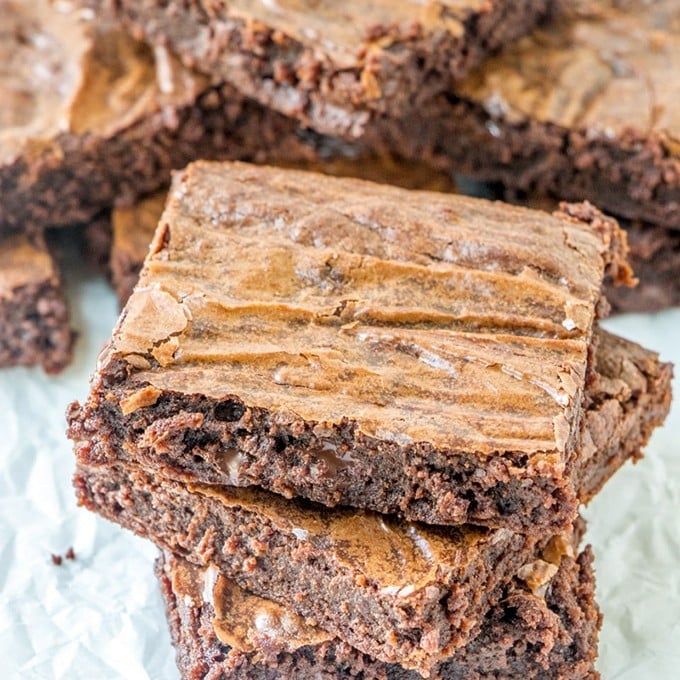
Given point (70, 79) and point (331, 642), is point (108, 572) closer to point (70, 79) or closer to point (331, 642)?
point (331, 642)

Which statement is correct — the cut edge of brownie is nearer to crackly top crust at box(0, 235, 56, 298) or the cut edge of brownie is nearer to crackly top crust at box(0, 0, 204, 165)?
crackly top crust at box(0, 235, 56, 298)

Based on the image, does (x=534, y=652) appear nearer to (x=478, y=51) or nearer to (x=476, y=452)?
(x=476, y=452)

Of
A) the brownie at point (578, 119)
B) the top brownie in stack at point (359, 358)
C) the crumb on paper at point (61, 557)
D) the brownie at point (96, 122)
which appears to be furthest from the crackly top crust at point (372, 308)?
the crumb on paper at point (61, 557)

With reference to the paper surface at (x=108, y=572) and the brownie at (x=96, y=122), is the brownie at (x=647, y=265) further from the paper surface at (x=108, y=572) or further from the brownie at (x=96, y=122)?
the brownie at (x=96, y=122)

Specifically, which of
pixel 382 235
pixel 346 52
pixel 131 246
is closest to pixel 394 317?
pixel 382 235

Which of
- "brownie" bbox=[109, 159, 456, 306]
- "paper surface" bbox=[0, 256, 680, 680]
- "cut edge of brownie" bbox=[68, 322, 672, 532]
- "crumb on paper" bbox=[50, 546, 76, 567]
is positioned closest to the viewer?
"cut edge of brownie" bbox=[68, 322, 672, 532]

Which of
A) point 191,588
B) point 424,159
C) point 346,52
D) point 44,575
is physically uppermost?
point 346,52

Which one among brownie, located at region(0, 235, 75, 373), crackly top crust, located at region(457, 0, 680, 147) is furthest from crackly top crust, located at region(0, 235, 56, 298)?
crackly top crust, located at region(457, 0, 680, 147)
